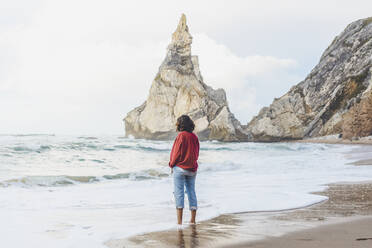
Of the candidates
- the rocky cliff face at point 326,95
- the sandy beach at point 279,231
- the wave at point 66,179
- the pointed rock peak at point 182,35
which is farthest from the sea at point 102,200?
the pointed rock peak at point 182,35

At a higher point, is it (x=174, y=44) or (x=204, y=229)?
(x=174, y=44)

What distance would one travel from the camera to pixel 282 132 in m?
54.7

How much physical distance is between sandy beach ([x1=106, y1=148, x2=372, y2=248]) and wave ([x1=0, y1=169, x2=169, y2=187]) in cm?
622

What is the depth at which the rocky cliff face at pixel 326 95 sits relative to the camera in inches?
1850

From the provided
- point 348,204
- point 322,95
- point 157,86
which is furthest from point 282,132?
point 348,204

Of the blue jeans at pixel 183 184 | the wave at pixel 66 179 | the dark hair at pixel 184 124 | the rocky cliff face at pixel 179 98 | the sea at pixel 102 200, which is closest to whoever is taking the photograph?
the sea at pixel 102 200

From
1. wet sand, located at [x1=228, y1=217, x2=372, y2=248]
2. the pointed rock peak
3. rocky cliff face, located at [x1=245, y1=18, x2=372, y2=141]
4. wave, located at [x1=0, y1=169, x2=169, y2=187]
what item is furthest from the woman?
the pointed rock peak

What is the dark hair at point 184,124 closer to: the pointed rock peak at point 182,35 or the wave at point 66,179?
the wave at point 66,179

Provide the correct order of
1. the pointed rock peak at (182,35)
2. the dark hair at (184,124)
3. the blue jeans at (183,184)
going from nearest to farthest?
the blue jeans at (183,184) < the dark hair at (184,124) < the pointed rock peak at (182,35)

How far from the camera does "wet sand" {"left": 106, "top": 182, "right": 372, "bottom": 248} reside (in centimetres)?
354

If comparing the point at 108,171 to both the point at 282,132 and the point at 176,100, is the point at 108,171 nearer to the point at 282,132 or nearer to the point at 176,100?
the point at 282,132

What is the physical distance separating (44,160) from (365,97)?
114 ft

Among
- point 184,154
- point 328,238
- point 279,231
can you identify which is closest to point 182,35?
point 184,154

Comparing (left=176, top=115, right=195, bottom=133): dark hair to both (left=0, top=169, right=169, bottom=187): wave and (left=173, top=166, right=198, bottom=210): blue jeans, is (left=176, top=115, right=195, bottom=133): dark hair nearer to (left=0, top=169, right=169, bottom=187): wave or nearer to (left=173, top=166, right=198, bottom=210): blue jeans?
(left=173, top=166, right=198, bottom=210): blue jeans
